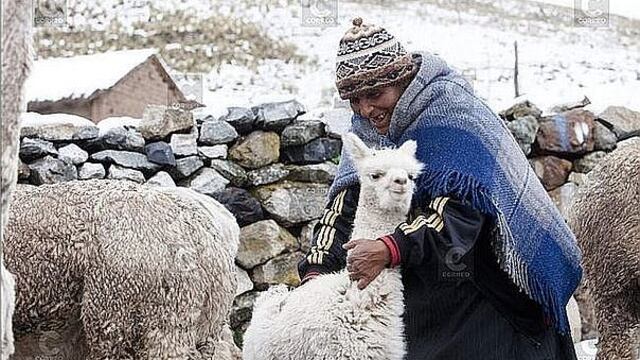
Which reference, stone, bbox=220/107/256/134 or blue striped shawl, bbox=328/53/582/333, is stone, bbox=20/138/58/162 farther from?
blue striped shawl, bbox=328/53/582/333

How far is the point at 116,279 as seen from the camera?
12.0 feet

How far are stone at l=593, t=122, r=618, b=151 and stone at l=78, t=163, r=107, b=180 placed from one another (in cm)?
358

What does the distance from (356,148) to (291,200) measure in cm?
353

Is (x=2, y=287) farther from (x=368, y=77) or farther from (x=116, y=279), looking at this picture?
(x=116, y=279)

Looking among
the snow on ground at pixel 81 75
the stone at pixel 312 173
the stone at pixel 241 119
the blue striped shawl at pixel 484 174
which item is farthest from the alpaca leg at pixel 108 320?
the snow on ground at pixel 81 75

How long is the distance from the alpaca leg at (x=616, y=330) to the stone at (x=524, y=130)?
257cm

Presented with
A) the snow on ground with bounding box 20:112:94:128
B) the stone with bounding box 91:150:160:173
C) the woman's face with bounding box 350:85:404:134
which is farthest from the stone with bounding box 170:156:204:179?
the woman's face with bounding box 350:85:404:134

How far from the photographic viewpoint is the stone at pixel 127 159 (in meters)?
6.03

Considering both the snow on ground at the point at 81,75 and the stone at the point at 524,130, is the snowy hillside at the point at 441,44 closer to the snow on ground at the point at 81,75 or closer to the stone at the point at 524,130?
the snow on ground at the point at 81,75

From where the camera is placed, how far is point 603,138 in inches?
285

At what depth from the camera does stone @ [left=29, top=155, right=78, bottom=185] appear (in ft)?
18.9

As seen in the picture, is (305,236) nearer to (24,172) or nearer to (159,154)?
(159,154)

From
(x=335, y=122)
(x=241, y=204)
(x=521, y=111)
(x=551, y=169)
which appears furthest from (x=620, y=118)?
(x=241, y=204)

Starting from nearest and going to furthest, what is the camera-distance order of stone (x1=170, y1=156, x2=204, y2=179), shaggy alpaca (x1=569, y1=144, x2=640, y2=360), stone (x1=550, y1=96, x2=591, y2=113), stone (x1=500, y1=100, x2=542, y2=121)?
shaggy alpaca (x1=569, y1=144, x2=640, y2=360) < stone (x1=170, y1=156, x2=204, y2=179) < stone (x1=500, y1=100, x2=542, y2=121) < stone (x1=550, y1=96, x2=591, y2=113)
